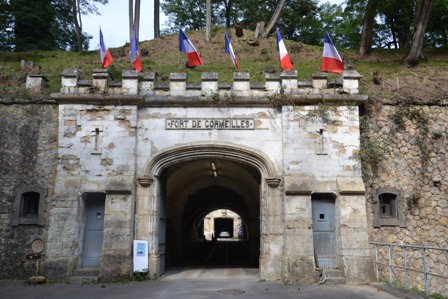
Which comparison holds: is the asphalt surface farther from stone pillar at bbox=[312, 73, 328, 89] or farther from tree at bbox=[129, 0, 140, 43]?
tree at bbox=[129, 0, 140, 43]

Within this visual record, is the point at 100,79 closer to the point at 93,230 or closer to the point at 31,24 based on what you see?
the point at 93,230

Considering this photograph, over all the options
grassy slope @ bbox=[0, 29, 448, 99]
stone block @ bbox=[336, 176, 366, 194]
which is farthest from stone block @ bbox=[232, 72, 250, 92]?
grassy slope @ bbox=[0, 29, 448, 99]

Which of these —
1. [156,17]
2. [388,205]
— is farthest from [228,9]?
[388,205]

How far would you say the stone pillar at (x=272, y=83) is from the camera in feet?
39.3

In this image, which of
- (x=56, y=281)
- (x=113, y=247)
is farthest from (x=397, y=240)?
(x=56, y=281)

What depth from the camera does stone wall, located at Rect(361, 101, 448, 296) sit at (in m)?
12.0

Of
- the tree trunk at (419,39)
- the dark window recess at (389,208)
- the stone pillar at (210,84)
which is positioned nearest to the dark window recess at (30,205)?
the stone pillar at (210,84)

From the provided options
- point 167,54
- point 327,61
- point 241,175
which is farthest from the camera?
point 167,54

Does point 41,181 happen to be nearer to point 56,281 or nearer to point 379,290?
point 56,281

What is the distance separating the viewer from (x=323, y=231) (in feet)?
38.4

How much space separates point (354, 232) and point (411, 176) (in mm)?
2646

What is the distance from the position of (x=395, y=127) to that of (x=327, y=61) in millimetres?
2682

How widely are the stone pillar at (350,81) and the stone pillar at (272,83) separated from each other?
5.84 feet

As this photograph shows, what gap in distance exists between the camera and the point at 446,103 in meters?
13.1
